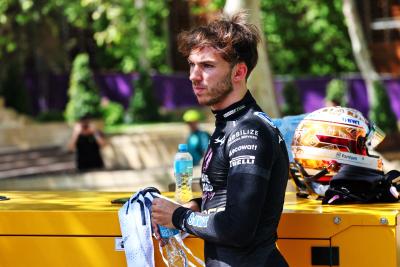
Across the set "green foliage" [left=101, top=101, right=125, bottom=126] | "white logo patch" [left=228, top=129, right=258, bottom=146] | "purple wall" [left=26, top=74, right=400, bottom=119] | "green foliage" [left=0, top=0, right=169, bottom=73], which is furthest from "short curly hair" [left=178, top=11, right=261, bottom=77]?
"purple wall" [left=26, top=74, right=400, bottom=119]

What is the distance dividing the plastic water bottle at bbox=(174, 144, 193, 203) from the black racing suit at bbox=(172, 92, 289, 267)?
108cm

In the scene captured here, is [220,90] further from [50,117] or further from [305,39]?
[305,39]

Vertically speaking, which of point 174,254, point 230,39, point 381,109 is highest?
point 230,39

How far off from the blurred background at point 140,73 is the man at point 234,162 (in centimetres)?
1172

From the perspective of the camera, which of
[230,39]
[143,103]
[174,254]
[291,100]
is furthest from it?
[143,103]

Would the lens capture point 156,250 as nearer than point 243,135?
No

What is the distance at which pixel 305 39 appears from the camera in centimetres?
3362

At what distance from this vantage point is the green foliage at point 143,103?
27.4 metres

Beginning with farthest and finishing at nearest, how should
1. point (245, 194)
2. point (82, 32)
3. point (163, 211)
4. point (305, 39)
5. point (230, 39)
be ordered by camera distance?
point (82, 32), point (305, 39), point (163, 211), point (230, 39), point (245, 194)

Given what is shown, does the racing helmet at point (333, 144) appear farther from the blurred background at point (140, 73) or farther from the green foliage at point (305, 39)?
the green foliage at point (305, 39)

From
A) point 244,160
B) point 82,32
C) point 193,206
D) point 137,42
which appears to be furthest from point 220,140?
point 82,32

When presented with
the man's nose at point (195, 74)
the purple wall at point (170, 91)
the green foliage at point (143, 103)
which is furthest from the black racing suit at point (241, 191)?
the purple wall at point (170, 91)

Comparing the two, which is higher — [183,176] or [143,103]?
[183,176]

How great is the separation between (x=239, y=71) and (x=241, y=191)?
57 centimetres
